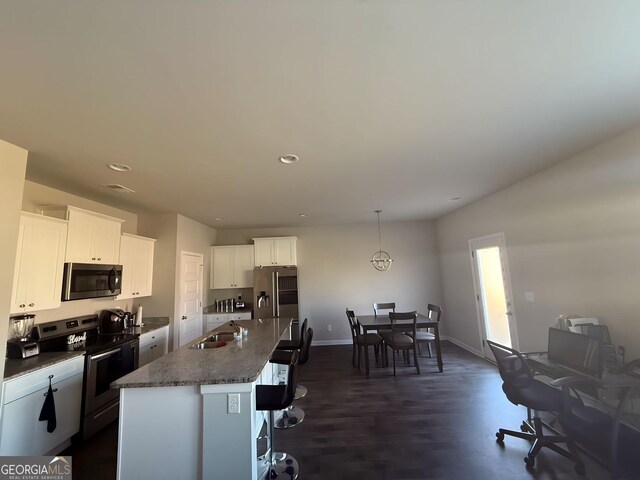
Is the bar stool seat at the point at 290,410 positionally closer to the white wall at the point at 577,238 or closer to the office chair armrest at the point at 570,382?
the office chair armrest at the point at 570,382

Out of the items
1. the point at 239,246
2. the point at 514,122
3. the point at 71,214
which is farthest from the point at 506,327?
the point at 71,214

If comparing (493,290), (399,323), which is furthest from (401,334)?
(493,290)

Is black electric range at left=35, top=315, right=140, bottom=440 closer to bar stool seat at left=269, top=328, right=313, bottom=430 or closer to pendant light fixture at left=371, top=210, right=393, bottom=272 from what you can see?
bar stool seat at left=269, top=328, right=313, bottom=430

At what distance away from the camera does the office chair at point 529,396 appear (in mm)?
2188

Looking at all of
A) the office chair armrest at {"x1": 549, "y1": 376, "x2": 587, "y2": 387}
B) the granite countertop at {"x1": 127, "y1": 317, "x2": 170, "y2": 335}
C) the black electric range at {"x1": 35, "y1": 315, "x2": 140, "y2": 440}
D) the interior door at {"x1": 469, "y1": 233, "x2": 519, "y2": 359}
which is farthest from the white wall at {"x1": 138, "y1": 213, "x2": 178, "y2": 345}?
the interior door at {"x1": 469, "y1": 233, "x2": 519, "y2": 359}

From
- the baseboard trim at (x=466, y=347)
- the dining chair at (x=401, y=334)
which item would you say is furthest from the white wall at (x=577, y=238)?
the dining chair at (x=401, y=334)

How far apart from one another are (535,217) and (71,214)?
5620 millimetres

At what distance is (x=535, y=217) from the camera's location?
3.39 meters

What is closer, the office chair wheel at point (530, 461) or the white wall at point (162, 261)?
the office chair wheel at point (530, 461)

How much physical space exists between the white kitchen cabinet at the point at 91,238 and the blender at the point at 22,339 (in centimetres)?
67

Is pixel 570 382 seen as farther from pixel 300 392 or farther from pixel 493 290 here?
pixel 300 392

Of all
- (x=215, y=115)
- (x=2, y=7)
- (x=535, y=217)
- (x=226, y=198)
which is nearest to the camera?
(x=2, y=7)

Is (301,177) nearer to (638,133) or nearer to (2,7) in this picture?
(2,7)

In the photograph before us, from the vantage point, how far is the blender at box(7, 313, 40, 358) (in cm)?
248
